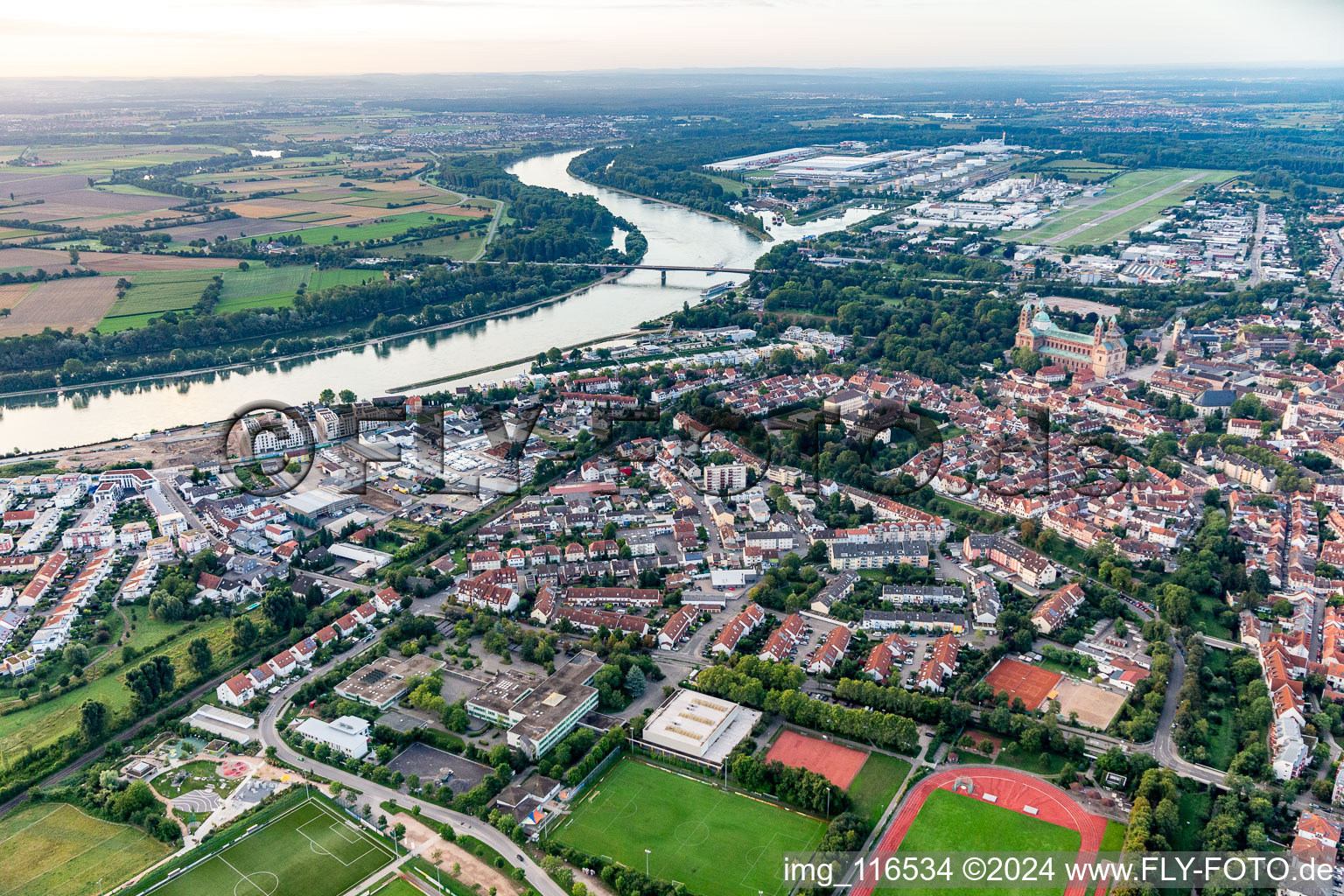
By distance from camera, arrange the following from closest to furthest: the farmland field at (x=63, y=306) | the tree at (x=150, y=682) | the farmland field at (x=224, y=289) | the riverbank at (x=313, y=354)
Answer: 1. the tree at (x=150, y=682)
2. the riverbank at (x=313, y=354)
3. the farmland field at (x=63, y=306)
4. the farmland field at (x=224, y=289)

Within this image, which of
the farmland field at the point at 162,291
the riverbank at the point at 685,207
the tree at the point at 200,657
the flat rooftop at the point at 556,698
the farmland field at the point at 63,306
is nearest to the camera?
the flat rooftop at the point at 556,698

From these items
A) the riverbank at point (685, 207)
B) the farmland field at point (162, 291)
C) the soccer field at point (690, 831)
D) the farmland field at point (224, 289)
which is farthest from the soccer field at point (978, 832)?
the riverbank at point (685, 207)

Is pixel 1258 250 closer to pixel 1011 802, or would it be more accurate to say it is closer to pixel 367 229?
pixel 1011 802

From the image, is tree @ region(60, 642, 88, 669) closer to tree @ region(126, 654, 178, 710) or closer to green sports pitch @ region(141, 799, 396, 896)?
tree @ region(126, 654, 178, 710)

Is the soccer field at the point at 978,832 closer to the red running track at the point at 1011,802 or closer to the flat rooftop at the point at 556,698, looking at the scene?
the red running track at the point at 1011,802

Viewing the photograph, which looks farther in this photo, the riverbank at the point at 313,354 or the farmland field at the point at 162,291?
the farmland field at the point at 162,291

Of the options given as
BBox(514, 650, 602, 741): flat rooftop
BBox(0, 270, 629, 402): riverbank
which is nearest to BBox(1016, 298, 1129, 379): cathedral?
BBox(0, 270, 629, 402): riverbank

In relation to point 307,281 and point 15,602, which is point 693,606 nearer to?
point 15,602
